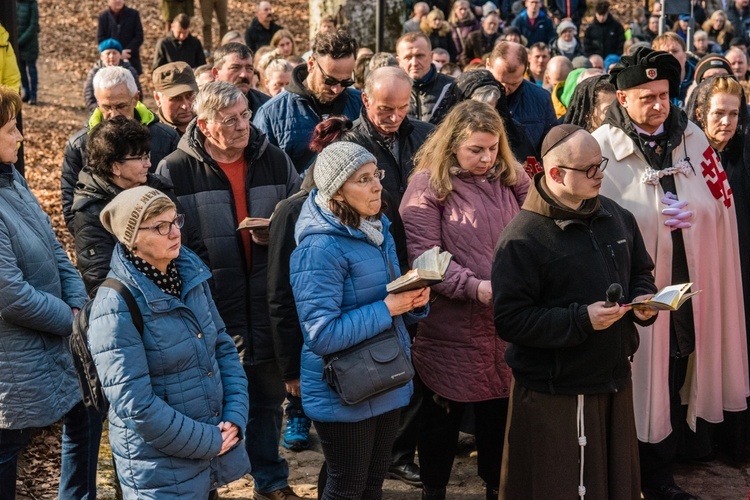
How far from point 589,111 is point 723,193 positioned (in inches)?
43.4

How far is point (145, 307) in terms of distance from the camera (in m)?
4.07

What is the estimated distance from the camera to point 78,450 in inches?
199

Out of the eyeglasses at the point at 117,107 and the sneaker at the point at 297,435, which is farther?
the sneaker at the point at 297,435

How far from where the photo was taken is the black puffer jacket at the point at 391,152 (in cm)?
582

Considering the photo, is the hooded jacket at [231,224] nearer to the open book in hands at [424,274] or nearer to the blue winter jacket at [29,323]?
the blue winter jacket at [29,323]

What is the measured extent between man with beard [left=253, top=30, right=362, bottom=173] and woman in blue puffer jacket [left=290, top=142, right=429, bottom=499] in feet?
6.81

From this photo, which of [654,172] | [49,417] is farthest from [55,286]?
[654,172]

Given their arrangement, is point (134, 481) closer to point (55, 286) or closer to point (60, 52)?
point (55, 286)

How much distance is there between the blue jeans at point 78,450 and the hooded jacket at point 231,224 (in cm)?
90

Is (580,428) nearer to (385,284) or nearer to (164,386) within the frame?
(385,284)

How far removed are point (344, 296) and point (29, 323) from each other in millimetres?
1457

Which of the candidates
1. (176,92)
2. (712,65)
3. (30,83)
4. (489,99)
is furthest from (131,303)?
(30,83)

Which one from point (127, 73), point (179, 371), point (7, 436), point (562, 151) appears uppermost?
point (127, 73)

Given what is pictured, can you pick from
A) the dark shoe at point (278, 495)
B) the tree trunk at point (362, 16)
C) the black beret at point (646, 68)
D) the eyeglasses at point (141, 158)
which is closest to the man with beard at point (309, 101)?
the eyeglasses at point (141, 158)
